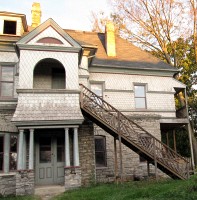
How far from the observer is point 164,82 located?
59.2 ft

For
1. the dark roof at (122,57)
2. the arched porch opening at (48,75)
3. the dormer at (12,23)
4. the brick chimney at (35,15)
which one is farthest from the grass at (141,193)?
the brick chimney at (35,15)

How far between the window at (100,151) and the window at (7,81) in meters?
5.66

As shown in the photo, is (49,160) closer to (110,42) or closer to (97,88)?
(97,88)

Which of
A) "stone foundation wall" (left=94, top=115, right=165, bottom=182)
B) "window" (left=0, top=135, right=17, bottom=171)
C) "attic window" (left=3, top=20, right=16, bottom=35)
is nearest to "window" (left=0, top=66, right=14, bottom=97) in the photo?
"window" (left=0, top=135, right=17, bottom=171)

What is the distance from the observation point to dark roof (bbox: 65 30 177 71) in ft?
57.4

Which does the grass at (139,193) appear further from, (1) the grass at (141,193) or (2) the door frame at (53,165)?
(2) the door frame at (53,165)

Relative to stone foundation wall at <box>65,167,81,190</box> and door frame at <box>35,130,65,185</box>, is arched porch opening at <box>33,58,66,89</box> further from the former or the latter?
stone foundation wall at <box>65,167,81,190</box>

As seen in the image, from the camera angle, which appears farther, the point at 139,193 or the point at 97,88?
the point at 97,88

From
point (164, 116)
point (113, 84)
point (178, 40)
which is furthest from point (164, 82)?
point (178, 40)

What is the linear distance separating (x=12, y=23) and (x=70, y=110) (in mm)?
7649

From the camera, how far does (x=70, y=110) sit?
40.0 feet

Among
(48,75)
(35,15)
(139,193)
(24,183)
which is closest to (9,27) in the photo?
(35,15)

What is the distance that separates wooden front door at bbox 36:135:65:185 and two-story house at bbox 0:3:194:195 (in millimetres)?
49

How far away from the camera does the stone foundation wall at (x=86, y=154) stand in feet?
42.4
